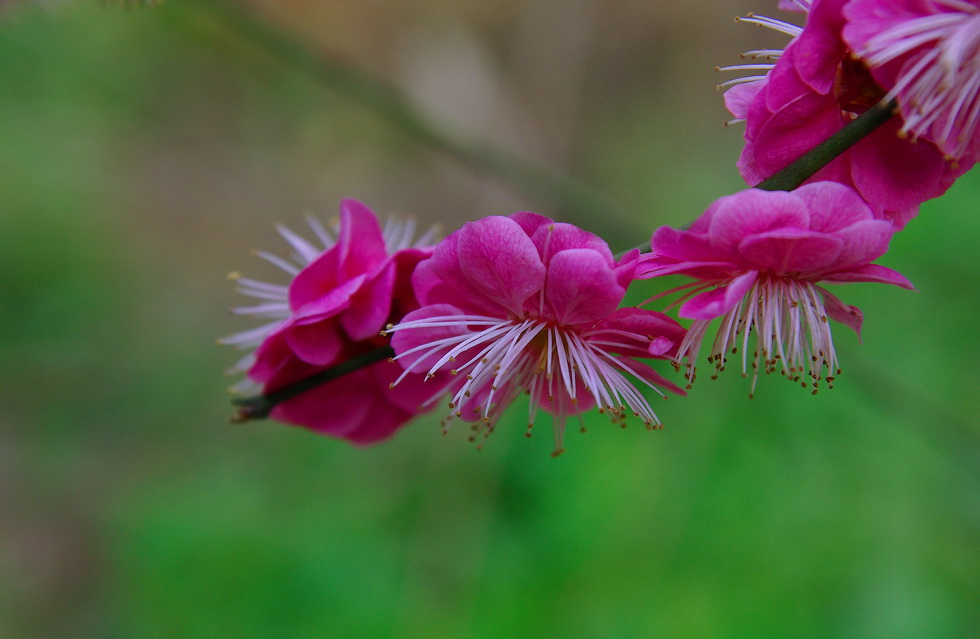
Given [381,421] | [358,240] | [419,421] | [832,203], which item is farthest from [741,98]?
[419,421]

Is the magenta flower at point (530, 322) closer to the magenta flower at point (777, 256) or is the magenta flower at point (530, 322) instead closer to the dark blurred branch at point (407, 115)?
the magenta flower at point (777, 256)

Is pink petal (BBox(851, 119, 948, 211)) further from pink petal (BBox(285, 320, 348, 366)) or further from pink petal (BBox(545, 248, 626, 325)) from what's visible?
pink petal (BBox(285, 320, 348, 366))

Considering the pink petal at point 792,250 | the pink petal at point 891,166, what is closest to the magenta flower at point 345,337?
the pink petal at point 792,250

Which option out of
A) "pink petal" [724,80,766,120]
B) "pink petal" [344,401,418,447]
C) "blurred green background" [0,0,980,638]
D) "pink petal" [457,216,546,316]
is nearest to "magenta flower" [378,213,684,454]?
"pink petal" [457,216,546,316]

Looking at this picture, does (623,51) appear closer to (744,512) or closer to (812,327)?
(744,512)

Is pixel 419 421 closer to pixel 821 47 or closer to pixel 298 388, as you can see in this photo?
pixel 298 388

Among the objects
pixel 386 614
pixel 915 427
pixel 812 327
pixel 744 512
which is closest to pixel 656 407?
pixel 744 512
